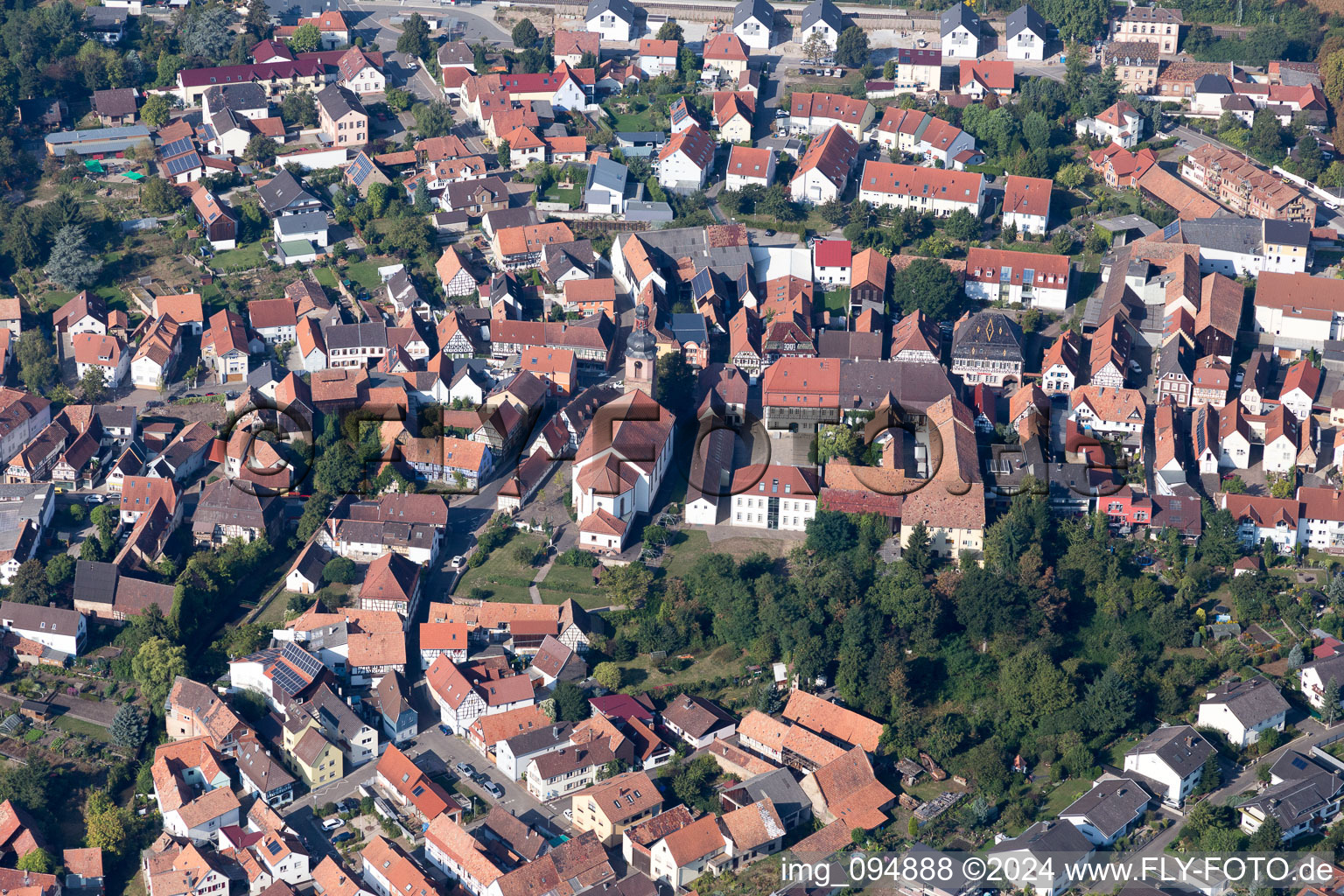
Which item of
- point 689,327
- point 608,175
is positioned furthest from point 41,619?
point 608,175

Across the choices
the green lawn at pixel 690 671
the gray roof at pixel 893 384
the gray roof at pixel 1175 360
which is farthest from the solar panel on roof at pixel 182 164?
the gray roof at pixel 1175 360

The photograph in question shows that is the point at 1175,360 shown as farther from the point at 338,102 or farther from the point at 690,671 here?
the point at 338,102

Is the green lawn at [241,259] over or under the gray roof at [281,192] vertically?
under

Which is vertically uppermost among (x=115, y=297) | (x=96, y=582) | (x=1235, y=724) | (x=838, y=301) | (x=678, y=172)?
(x=678, y=172)

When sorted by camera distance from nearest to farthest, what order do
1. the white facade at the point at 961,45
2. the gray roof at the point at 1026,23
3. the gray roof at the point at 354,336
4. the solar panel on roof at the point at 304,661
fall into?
1. the solar panel on roof at the point at 304,661
2. the gray roof at the point at 354,336
3. the white facade at the point at 961,45
4. the gray roof at the point at 1026,23

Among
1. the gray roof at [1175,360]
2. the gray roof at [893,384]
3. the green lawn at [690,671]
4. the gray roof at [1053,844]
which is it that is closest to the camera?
the gray roof at [1053,844]

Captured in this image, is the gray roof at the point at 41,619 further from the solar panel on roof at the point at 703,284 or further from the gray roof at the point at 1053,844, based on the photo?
the gray roof at the point at 1053,844

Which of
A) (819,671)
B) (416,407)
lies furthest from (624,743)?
(416,407)

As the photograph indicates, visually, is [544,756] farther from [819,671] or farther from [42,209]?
[42,209]
